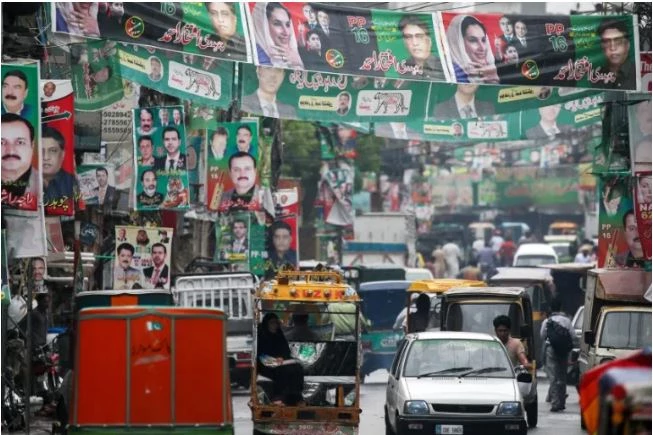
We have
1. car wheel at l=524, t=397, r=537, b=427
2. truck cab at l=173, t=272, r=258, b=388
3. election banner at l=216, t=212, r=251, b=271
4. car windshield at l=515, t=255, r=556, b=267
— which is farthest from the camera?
car windshield at l=515, t=255, r=556, b=267

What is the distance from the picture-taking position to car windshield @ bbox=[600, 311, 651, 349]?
22188 millimetres

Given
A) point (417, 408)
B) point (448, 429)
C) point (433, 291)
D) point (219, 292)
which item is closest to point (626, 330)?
point (448, 429)

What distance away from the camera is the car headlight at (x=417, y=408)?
18156 mm

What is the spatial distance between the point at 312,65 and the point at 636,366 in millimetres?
15671

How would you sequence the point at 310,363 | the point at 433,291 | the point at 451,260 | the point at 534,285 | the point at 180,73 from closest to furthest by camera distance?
the point at 310,363 < the point at 180,73 < the point at 433,291 < the point at 534,285 < the point at 451,260

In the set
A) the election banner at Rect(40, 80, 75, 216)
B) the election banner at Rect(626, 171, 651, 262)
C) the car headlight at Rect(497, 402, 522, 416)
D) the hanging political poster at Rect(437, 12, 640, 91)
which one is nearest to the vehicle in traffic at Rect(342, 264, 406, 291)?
the election banner at Rect(626, 171, 651, 262)

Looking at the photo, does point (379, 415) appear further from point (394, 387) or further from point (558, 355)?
point (394, 387)

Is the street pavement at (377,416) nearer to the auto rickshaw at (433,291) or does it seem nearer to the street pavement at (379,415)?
the street pavement at (379,415)

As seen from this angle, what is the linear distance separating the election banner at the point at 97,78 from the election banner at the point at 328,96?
220 cm

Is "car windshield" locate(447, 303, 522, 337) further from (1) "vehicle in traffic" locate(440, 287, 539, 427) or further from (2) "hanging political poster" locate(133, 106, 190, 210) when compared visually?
(2) "hanging political poster" locate(133, 106, 190, 210)

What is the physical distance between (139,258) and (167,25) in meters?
6.34

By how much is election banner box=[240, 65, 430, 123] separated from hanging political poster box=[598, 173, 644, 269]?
5416 millimetres

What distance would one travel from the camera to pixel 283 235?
4188 cm

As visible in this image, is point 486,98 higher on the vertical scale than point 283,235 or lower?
higher
